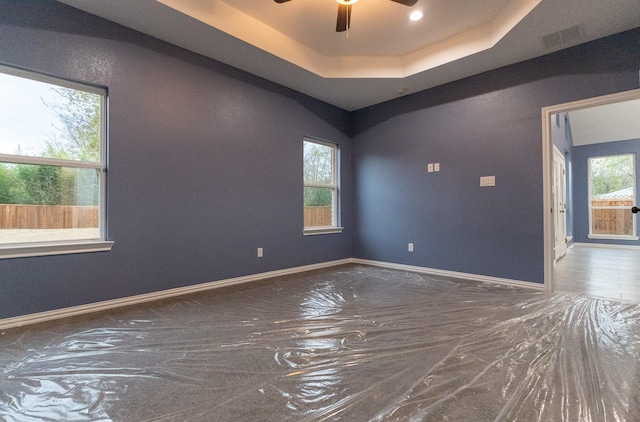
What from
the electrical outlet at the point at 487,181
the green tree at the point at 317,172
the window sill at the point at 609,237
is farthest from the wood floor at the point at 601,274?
A: the green tree at the point at 317,172

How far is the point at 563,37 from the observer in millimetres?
2916

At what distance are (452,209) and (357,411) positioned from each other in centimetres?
329

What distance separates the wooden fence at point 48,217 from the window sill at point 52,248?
0.56ft

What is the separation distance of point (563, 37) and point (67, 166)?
190 inches

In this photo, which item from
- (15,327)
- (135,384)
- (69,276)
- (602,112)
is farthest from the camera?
(602,112)

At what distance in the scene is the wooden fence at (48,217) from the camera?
91.8 inches

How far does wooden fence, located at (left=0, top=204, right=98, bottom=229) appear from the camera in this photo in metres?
2.33

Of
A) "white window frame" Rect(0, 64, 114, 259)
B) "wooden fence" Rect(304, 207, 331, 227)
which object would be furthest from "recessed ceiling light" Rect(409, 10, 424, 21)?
"white window frame" Rect(0, 64, 114, 259)

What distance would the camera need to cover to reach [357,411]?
1304mm

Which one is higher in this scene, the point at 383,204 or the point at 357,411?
the point at 383,204

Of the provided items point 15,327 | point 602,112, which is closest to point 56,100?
point 15,327

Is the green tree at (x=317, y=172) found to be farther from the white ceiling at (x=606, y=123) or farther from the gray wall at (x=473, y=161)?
the white ceiling at (x=606, y=123)

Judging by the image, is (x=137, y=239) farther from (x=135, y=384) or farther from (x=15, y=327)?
(x=135, y=384)

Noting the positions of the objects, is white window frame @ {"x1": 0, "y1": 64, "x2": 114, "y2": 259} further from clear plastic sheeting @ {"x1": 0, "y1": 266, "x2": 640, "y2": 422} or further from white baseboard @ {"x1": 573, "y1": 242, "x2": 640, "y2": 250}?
white baseboard @ {"x1": 573, "y1": 242, "x2": 640, "y2": 250}
